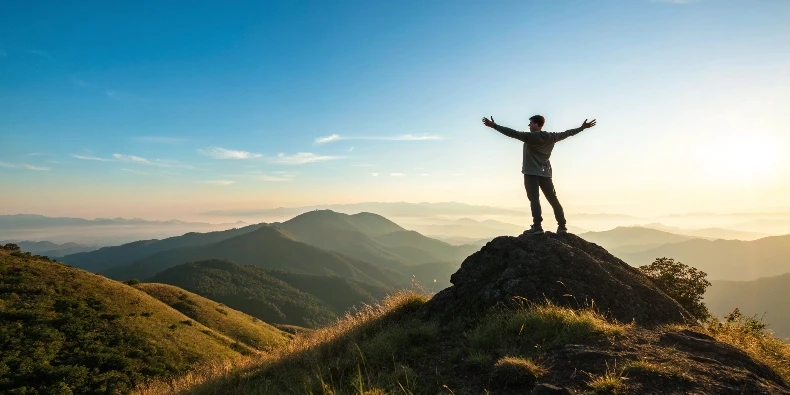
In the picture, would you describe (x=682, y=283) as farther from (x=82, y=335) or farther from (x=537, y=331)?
(x=82, y=335)

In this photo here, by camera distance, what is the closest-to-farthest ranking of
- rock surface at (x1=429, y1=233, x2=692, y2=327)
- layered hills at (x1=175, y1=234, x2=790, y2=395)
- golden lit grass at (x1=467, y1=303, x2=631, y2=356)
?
layered hills at (x1=175, y1=234, x2=790, y2=395)
golden lit grass at (x1=467, y1=303, x2=631, y2=356)
rock surface at (x1=429, y1=233, x2=692, y2=327)

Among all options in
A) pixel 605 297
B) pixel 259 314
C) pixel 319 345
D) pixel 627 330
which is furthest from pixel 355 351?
pixel 259 314

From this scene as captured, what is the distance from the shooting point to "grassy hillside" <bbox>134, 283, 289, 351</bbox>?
204 feet

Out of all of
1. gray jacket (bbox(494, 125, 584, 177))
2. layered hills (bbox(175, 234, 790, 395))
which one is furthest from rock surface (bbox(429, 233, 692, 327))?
gray jacket (bbox(494, 125, 584, 177))

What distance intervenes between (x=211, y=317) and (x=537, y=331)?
70.2m

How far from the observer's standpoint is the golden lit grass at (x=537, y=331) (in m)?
5.53

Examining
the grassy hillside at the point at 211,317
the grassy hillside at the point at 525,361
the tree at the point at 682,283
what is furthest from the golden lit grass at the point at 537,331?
the grassy hillside at the point at 211,317

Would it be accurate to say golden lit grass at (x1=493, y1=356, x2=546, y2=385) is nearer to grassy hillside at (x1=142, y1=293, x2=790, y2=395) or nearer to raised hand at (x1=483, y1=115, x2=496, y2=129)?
grassy hillside at (x1=142, y1=293, x2=790, y2=395)

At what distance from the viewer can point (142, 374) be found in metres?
35.7

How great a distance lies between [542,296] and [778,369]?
3268 millimetres

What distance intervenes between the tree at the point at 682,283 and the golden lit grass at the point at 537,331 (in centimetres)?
526

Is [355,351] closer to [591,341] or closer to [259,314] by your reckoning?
[591,341]

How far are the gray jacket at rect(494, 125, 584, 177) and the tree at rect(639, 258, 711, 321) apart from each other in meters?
4.39

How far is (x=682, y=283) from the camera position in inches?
418
